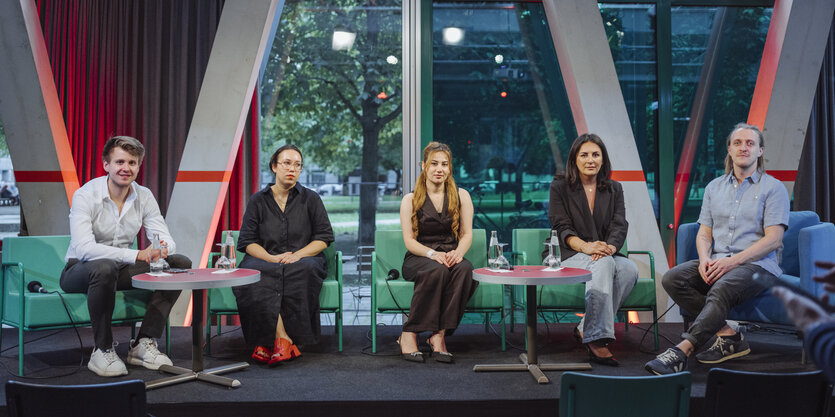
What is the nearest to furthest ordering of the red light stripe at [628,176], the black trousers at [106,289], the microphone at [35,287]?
the black trousers at [106,289], the microphone at [35,287], the red light stripe at [628,176]

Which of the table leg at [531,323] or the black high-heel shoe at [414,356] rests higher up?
the table leg at [531,323]

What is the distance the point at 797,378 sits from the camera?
1.75m

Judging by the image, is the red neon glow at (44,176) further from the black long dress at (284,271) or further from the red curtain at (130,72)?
the black long dress at (284,271)

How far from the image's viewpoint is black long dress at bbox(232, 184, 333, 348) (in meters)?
3.54

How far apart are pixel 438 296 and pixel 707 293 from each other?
5.26 feet

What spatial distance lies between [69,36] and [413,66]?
2740 millimetres

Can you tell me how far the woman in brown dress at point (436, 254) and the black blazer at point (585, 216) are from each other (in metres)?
0.57

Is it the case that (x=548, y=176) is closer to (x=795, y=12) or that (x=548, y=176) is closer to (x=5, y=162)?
(x=795, y=12)

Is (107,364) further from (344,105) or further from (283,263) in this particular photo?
(344,105)

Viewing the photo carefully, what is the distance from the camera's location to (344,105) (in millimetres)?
5227

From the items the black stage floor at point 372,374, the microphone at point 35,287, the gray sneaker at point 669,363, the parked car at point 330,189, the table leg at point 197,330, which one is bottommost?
the black stage floor at point 372,374

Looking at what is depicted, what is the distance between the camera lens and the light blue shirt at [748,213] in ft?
11.6

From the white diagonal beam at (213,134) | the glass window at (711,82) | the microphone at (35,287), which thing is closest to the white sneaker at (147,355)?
the microphone at (35,287)

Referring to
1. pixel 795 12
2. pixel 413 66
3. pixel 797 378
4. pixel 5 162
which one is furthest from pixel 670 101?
pixel 5 162
